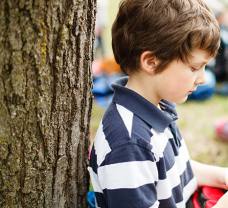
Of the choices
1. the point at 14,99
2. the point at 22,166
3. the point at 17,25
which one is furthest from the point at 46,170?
the point at 17,25

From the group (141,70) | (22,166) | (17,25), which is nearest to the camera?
(17,25)

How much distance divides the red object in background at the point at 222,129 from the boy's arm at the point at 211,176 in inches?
66.9

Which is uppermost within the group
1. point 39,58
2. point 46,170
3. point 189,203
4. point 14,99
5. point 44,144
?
point 39,58

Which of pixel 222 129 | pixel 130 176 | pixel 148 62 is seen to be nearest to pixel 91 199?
pixel 130 176

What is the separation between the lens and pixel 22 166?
5.02ft

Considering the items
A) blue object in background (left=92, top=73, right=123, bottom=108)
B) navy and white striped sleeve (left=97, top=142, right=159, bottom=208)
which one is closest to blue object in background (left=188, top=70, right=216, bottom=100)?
blue object in background (left=92, top=73, right=123, bottom=108)

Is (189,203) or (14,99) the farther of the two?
(189,203)

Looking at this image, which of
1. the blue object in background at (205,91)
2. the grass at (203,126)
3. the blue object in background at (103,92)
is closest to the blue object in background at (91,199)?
the grass at (203,126)

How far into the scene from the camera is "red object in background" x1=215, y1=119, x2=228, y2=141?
144 inches

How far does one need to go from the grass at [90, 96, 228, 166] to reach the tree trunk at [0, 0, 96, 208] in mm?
1884

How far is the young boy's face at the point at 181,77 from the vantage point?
62.5 inches

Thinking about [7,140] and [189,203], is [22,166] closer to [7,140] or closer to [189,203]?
[7,140]

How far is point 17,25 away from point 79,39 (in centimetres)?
24

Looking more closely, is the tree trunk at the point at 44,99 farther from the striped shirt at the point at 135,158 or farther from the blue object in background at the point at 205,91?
the blue object in background at the point at 205,91
